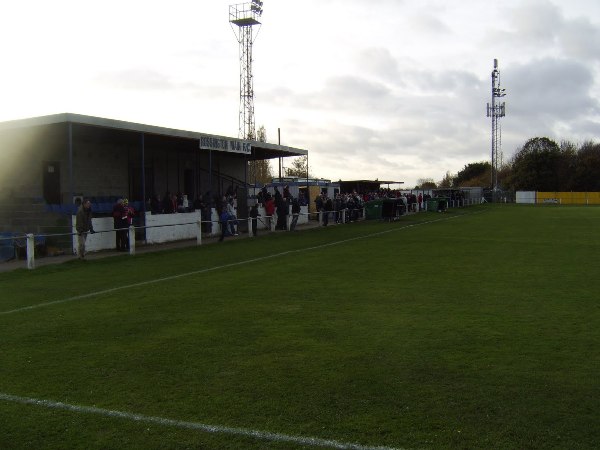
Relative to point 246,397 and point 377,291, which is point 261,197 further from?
point 246,397

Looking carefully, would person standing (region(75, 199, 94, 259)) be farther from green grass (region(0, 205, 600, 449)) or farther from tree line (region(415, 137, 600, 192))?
tree line (region(415, 137, 600, 192))

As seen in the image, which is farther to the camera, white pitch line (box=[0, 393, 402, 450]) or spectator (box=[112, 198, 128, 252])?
spectator (box=[112, 198, 128, 252])

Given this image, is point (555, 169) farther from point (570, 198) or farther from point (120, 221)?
point (120, 221)

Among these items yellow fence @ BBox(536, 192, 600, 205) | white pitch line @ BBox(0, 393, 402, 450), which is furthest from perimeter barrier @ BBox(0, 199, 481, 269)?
yellow fence @ BBox(536, 192, 600, 205)

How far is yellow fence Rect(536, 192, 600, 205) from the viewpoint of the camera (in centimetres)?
7356

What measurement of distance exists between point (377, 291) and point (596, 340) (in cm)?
413

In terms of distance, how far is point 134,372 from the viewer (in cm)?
578

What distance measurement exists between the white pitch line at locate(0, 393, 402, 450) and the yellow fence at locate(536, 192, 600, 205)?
251 ft

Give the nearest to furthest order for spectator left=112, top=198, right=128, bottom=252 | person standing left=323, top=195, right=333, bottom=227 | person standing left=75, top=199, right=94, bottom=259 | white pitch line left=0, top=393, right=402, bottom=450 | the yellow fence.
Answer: white pitch line left=0, top=393, right=402, bottom=450 < person standing left=75, top=199, right=94, bottom=259 < spectator left=112, top=198, right=128, bottom=252 < person standing left=323, top=195, right=333, bottom=227 < the yellow fence

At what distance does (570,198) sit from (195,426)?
7865cm

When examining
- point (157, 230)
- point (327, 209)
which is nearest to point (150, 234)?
point (157, 230)

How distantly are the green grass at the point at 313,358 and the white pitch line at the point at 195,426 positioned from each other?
2.7 inches

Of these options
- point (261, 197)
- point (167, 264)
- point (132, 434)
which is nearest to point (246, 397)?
point (132, 434)

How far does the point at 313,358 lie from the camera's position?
6.16 meters
